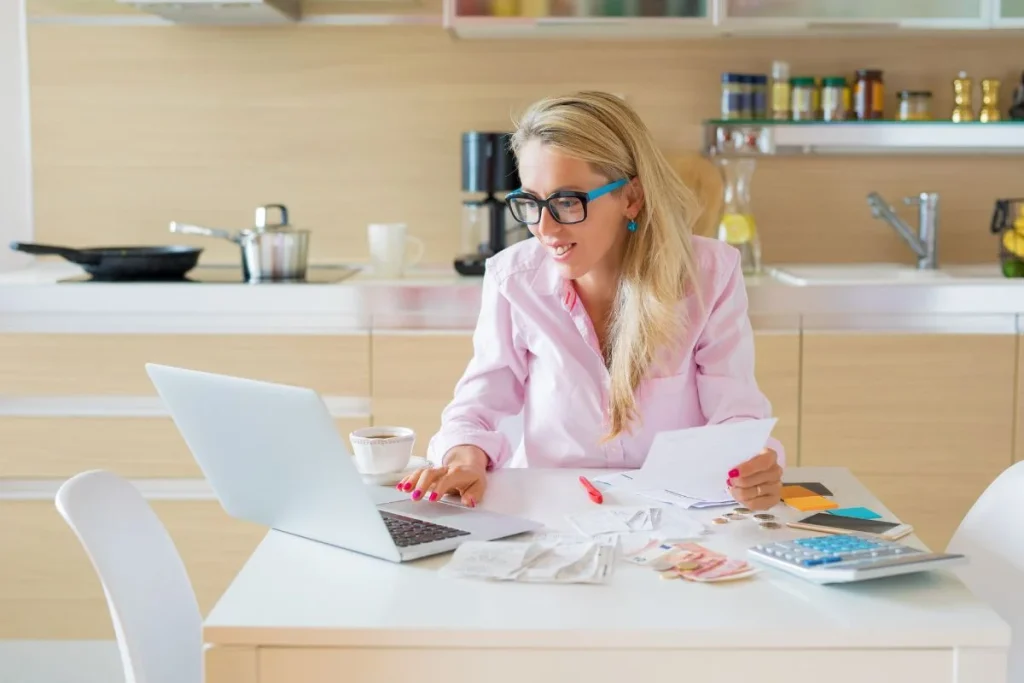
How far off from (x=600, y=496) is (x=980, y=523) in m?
0.53

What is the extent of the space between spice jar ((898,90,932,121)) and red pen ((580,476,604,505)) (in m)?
2.15

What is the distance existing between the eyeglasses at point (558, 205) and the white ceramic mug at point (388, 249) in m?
1.36

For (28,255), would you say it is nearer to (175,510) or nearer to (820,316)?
(175,510)

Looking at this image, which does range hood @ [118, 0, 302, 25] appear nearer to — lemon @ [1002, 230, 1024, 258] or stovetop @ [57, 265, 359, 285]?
stovetop @ [57, 265, 359, 285]

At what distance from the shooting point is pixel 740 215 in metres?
3.39

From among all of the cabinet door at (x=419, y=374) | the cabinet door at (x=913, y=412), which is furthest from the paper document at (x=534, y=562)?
the cabinet door at (x=913, y=412)

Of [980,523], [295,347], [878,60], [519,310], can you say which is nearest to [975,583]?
[980,523]

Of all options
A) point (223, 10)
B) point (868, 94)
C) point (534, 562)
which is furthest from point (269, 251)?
point (534, 562)

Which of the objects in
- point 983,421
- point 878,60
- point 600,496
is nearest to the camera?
point 600,496

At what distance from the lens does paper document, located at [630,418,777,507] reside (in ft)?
5.06

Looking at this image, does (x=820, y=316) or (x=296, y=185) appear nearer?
(x=820, y=316)

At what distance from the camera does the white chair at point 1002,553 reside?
5.30 feet

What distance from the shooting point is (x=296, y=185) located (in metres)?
3.59

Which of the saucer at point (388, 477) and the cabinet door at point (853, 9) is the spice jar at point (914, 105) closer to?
the cabinet door at point (853, 9)
